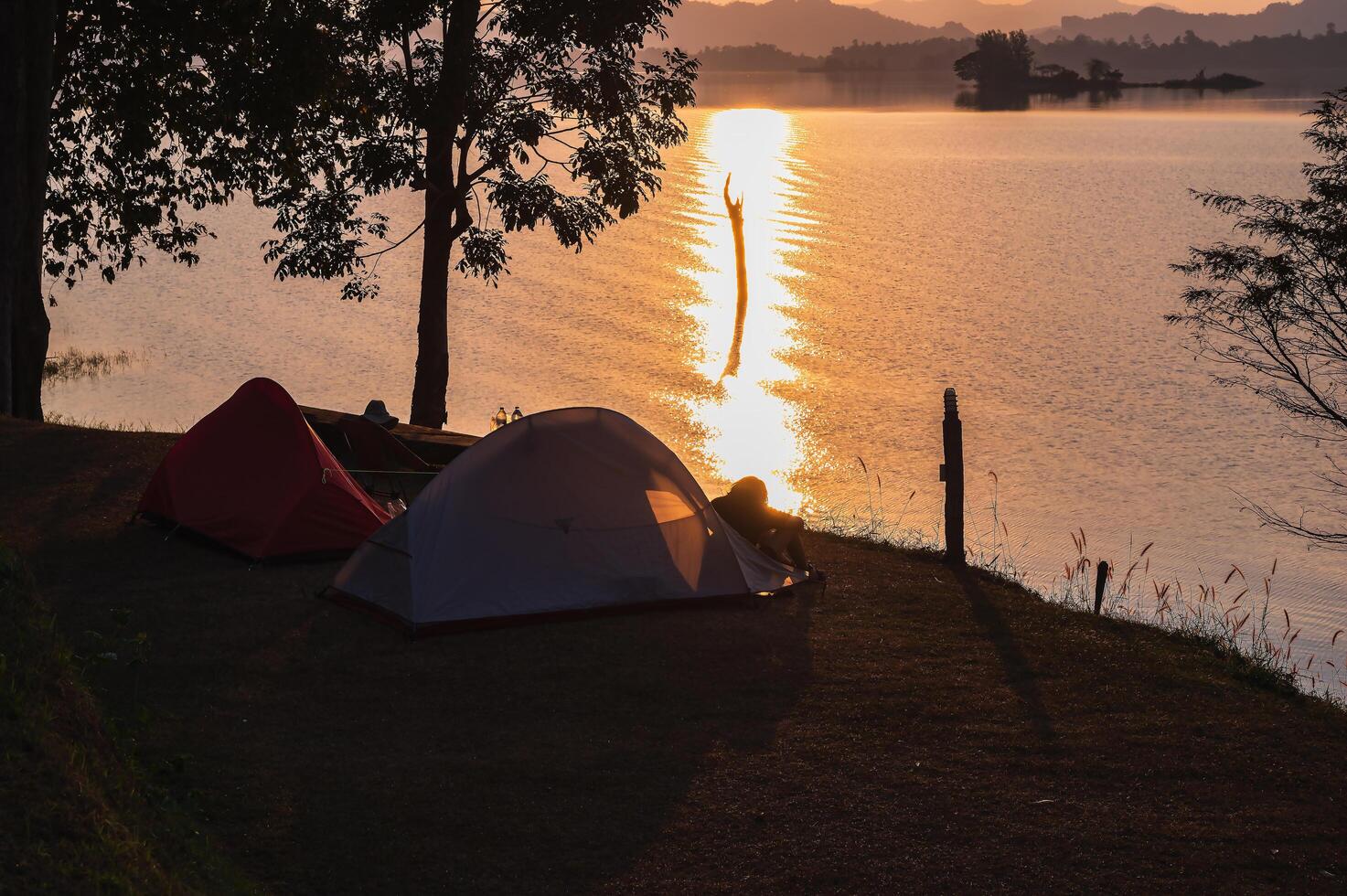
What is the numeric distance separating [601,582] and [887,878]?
178 inches

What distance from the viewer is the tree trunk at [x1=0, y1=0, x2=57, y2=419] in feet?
53.4

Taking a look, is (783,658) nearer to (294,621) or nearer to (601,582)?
(601,582)

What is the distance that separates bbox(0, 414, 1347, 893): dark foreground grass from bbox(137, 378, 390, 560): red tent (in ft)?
1.02

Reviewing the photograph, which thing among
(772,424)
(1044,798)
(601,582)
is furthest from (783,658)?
(772,424)

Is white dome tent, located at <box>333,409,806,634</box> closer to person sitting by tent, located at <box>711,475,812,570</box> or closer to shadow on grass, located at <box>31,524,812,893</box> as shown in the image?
shadow on grass, located at <box>31,524,812,893</box>

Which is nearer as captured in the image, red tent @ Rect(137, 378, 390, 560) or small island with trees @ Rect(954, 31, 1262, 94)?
red tent @ Rect(137, 378, 390, 560)

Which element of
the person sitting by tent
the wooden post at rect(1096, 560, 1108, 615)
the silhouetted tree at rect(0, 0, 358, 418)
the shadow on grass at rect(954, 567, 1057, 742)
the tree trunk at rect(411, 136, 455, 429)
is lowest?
the wooden post at rect(1096, 560, 1108, 615)

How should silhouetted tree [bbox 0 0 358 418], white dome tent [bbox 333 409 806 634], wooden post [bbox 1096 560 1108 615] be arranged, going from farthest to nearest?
silhouetted tree [bbox 0 0 358 418] < wooden post [bbox 1096 560 1108 615] < white dome tent [bbox 333 409 806 634]

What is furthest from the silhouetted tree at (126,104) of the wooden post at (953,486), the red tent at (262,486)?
the wooden post at (953,486)

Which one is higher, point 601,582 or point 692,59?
point 692,59

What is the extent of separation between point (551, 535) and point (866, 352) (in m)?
31.1

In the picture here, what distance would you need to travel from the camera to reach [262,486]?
12.6 m

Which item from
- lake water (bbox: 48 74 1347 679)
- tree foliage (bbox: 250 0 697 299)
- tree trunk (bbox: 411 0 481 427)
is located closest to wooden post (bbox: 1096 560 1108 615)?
lake water (bbox: 48 74 1347 679)

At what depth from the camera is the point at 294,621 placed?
10.8 metres
